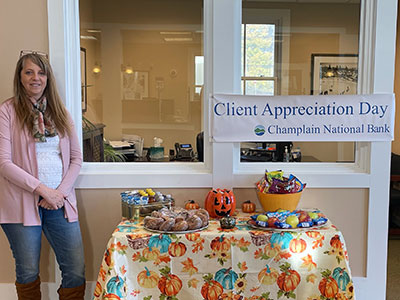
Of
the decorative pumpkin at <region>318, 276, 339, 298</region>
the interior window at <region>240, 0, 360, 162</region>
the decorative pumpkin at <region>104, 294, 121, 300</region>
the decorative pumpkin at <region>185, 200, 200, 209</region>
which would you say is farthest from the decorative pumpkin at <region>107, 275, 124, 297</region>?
the interior window at <region>240, 0, 360, 162</region>

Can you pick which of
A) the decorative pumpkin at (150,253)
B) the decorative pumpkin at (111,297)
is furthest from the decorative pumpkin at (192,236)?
the decorative pumpkin at (111,297)

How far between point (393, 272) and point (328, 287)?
5.64 ft

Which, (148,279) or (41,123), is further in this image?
(41,123)

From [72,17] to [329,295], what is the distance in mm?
2091

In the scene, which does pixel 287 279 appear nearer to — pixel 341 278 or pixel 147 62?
pixel 341 278

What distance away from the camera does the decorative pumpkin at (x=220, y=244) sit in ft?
7.15

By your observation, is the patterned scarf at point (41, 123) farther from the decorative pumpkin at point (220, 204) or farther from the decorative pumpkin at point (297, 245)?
the decorative pumpkin at point (297, 245)

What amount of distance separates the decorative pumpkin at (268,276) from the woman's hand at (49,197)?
1.09 meters

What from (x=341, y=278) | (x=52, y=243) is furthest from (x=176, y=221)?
(x=341, y=278)

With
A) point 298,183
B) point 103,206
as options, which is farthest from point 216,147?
point 103,206

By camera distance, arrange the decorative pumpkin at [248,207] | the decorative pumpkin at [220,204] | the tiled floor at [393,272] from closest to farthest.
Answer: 1. the decorative pumpkin at [220,204]
2. the decorative pumpkin at [248,207]
3. the tiled floor at [393,272]

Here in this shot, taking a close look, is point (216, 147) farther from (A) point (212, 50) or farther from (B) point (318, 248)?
(B) point (318, 248)

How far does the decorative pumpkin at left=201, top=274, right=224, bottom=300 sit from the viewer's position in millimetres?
2203

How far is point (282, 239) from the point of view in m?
2.19
